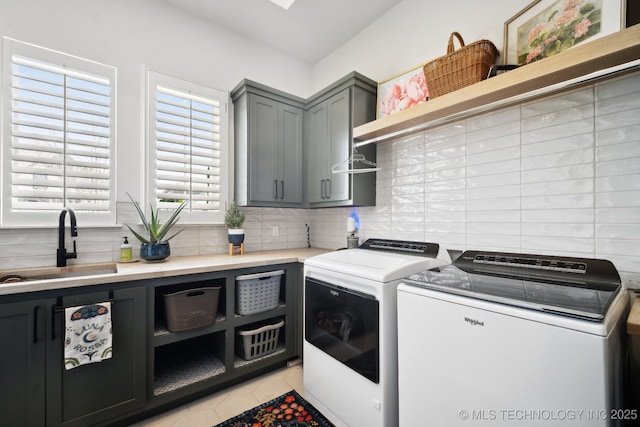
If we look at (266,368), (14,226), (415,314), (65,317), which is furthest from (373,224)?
(14,226)

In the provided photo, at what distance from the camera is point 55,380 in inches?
54.0

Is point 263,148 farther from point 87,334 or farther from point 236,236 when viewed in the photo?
point 87,334

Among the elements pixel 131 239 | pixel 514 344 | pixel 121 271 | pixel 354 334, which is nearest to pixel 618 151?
pixel 514 344

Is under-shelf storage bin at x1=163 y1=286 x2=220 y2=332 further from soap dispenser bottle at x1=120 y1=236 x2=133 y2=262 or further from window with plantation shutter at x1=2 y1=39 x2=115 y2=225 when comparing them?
window with plantation shutter at x1=2 y1=39 x2=115 y2=225

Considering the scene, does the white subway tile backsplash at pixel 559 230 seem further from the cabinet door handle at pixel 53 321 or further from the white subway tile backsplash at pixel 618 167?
the cabinet door handle at pixel 53 321

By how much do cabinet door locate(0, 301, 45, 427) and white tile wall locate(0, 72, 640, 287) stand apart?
0.64 metres

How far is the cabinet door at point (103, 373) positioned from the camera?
4.50ft

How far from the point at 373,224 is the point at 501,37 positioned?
156 cm

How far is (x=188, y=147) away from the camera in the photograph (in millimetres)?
2350

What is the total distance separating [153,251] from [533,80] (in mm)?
2513

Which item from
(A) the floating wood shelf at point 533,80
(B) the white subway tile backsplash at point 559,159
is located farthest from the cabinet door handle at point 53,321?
(B) the white subway tile backsplash at point 559,159

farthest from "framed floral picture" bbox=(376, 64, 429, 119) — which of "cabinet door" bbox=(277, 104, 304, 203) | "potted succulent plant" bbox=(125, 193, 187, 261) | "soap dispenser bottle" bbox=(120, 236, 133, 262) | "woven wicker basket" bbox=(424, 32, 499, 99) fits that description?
"soap dispenser bottle" bbox=(120, 236, 133, 262)

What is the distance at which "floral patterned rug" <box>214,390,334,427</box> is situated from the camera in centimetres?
162

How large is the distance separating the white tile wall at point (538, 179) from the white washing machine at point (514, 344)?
220mm
